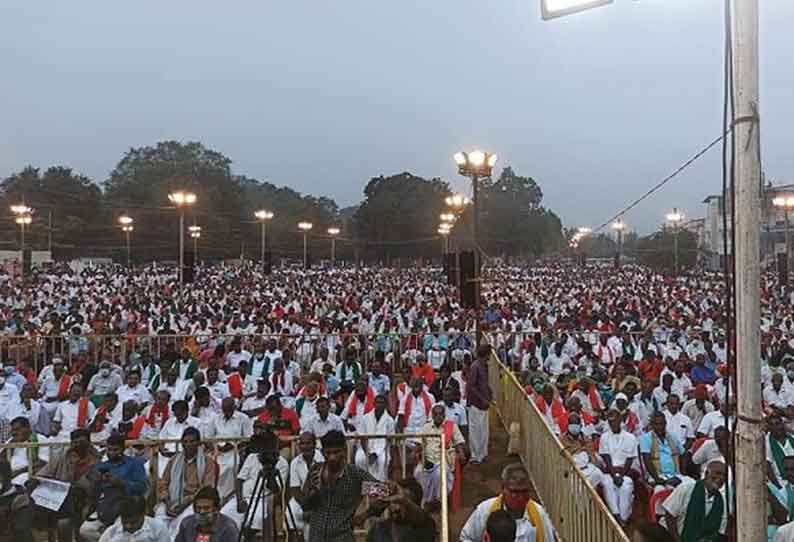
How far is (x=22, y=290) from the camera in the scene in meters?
26.7

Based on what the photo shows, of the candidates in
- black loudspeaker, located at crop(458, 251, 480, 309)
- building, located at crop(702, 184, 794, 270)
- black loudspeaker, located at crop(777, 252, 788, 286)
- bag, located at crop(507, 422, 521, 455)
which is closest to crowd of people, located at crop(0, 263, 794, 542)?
bag, located at crop(507, 422, 521, 455)

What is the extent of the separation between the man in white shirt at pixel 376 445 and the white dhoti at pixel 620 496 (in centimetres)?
237

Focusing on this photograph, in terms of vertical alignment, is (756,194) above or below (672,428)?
above

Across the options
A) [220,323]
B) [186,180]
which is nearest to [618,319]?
[220,323]

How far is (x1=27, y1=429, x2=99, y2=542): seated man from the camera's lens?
638 cm

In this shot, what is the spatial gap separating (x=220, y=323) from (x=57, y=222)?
4474cm

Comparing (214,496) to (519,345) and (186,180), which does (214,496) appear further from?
(186,180)

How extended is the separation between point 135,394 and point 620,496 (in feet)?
23.4

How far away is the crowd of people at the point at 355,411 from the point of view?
5586mm

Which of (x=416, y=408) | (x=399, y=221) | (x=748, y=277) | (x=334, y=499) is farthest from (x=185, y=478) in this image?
(x=399, y=221)

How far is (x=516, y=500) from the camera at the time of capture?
481cm

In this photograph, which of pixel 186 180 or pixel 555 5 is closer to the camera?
pixel 555 5

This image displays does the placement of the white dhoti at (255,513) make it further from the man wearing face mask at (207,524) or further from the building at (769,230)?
the building at (769,230)

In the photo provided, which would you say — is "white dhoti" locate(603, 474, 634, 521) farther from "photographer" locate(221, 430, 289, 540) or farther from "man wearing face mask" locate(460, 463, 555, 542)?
"photographer" locate(221, 430, 289, 540)
